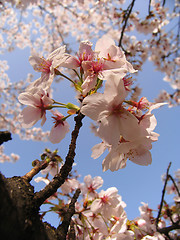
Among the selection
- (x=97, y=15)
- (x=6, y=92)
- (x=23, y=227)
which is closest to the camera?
(x=23, y=227)

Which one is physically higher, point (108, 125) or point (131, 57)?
point (131, 57)

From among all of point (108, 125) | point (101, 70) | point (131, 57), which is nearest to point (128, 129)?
point (108, 125)

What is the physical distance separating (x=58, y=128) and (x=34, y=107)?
0.87ft

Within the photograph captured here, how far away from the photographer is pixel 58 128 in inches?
49.5

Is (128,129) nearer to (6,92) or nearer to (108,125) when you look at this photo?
(108,125)

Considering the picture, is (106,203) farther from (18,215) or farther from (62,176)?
(18,215)

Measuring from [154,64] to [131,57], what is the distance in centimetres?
328

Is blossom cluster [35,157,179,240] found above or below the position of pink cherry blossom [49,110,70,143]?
below

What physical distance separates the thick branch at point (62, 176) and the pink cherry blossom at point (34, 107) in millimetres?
242

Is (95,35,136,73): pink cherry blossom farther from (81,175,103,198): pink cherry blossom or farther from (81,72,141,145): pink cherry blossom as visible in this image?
(81,175,103,198): pink cherry blossom

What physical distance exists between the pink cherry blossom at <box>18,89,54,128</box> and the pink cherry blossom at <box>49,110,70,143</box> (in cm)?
13

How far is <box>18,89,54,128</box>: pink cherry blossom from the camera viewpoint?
103 cm

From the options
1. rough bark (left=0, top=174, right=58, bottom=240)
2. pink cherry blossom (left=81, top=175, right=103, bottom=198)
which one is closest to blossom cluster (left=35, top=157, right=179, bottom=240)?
pink cherry blossom (left=81, top=175, right=103, bottom=198)

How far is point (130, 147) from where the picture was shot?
37.5 inches
